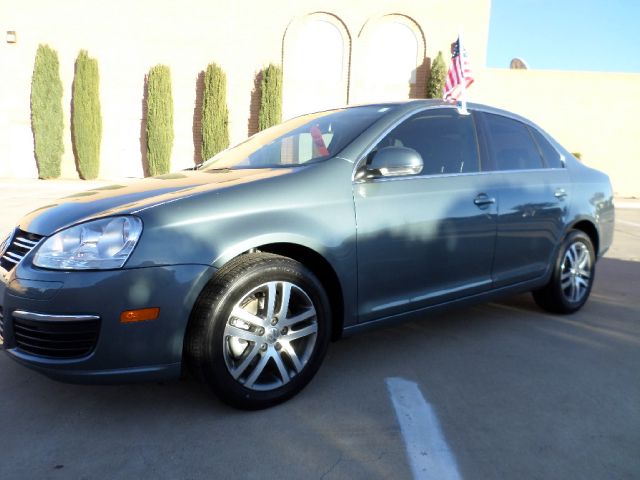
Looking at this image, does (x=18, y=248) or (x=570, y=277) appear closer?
(x=18, y=248)

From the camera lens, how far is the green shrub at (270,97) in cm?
1877

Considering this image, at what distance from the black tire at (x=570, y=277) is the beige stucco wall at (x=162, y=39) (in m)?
16.7

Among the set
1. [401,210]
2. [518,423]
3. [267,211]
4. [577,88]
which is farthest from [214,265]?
[577,88]

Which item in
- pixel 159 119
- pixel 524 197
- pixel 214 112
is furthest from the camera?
pixel 214 112

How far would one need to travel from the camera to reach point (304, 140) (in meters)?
3.23

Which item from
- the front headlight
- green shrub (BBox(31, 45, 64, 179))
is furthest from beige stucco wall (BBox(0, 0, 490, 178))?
the front headlight

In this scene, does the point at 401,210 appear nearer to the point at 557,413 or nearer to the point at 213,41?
the point at 557,413

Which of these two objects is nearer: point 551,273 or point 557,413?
point 557,413

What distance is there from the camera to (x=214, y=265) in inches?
88.6

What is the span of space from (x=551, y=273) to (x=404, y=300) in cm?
164

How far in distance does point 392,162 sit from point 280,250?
79cm

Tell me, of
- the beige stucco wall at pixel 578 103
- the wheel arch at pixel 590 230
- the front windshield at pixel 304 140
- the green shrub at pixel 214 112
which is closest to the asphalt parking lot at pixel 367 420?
the wheel arch at pixel 590 230

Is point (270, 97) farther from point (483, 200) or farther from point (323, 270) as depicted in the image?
point (323, 270)

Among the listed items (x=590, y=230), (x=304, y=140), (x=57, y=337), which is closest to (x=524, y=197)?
(x=590, y=230)
